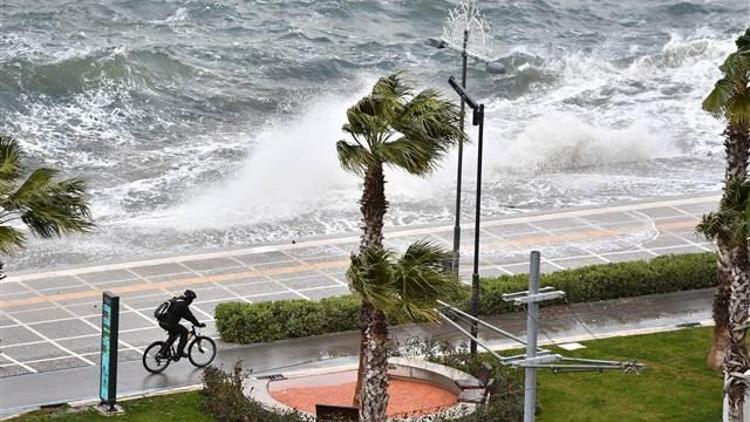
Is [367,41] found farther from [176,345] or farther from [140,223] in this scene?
[176,345]

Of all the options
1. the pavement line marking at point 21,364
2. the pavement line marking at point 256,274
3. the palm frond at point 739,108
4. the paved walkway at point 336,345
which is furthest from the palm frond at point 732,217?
the pavement line marking at point 21,364

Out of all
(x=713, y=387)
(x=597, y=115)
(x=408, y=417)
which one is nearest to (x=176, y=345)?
(x=408, y=417)

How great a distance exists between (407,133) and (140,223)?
69.9ft

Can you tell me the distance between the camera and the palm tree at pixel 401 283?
78.4 feet

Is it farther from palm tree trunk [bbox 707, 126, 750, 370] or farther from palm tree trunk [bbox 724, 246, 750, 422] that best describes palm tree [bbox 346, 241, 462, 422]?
palm tree trunk [bbox 707, 126, 750, 370]

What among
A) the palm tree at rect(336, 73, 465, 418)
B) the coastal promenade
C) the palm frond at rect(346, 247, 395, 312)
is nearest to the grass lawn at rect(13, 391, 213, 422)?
the coastal promenade

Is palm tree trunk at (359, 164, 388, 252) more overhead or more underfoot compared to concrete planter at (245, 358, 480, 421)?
more overhead

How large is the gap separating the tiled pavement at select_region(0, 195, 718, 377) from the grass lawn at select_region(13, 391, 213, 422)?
2.89 meters

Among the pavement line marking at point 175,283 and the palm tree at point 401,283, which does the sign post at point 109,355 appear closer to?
the palm tree at point 401,283

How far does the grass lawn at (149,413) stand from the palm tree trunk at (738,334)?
886 centimetres

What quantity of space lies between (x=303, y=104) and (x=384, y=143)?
135 ft

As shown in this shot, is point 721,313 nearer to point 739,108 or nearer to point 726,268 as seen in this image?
point 726,268

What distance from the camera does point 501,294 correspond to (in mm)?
33375

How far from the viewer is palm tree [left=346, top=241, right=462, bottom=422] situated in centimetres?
2391
